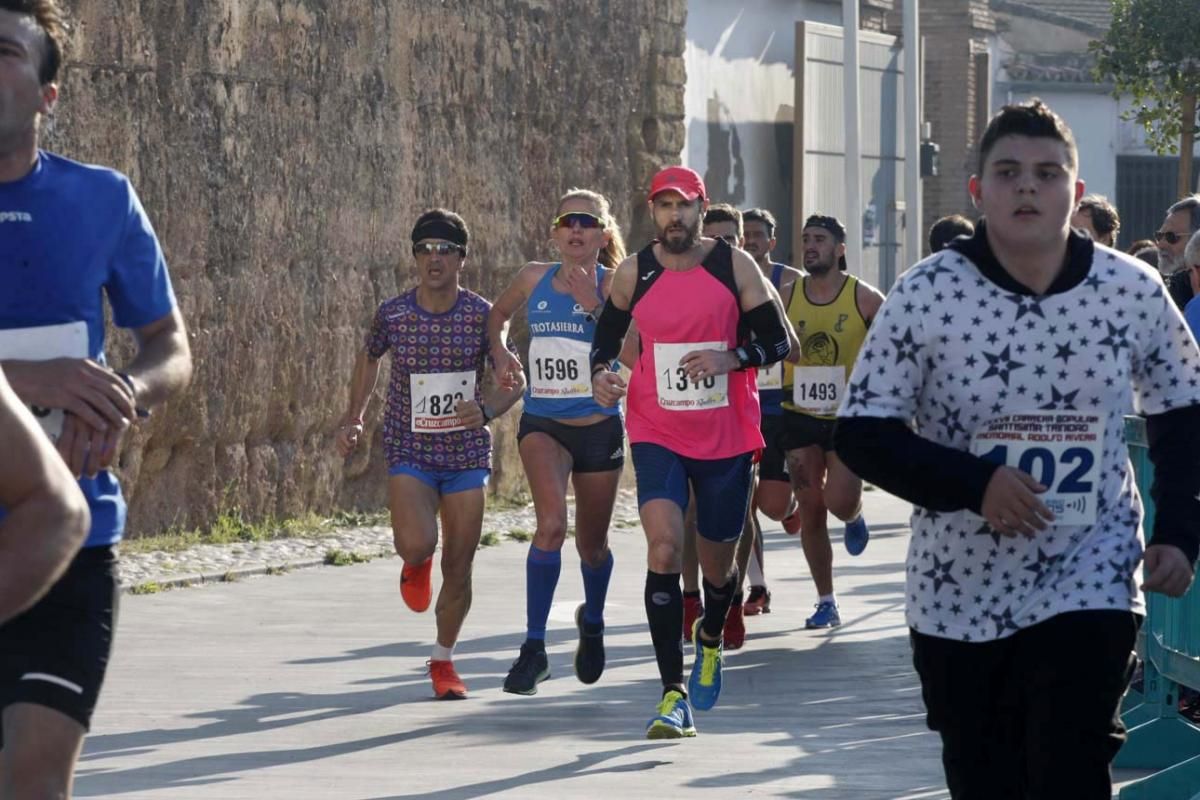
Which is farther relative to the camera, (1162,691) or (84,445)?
(1162,691)

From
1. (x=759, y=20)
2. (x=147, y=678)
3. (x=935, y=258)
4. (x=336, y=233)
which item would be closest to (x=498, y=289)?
(x=336, y=233)

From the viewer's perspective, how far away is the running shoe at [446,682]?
9578 mm

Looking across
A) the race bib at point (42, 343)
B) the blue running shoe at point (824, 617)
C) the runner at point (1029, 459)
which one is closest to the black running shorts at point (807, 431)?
the blue running shoe at point (824, 617)

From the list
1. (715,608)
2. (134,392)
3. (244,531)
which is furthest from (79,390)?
(244,531)

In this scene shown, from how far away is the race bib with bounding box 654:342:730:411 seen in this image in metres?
8.88

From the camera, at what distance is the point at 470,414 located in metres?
9.68

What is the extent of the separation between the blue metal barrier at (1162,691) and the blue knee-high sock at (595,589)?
1978mm

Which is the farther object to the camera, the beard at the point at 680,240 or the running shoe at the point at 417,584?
the running shoe at the point at 417,584

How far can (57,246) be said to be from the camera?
4664 millimetres

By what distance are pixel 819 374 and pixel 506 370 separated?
97.0 inches

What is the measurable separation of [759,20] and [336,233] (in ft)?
29.8

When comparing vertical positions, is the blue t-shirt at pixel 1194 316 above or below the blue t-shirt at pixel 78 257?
below

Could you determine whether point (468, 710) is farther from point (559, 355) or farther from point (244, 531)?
point (244, 531)

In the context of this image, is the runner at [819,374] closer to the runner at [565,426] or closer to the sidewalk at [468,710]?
the sidewalk at [468,710]
